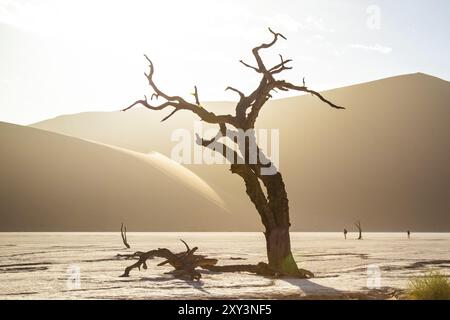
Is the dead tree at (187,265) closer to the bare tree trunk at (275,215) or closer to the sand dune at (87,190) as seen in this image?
the bare tree trunk at (275,215)

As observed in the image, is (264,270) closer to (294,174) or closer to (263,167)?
(263,167)

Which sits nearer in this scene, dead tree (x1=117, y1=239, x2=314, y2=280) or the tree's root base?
the tree's root base

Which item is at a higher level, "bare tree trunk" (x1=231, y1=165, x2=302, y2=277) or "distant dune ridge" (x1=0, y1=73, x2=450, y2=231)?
"distant dune ridge" (x1=0, y1=73, x2=450, y2=231)

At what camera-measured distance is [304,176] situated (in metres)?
121

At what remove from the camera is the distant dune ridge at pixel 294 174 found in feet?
292

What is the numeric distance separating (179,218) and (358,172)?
40208 mm

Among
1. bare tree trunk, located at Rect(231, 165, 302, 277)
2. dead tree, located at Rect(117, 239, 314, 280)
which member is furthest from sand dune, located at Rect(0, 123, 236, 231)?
bare tree trunk, located at Rect(231, 165, 302, 277)

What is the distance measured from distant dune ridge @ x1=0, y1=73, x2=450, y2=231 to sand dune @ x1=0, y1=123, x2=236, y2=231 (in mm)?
167

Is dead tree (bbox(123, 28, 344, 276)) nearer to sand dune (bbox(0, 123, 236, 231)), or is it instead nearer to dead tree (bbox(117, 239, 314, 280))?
dead tree (bbox(117, 239, 314, 280))

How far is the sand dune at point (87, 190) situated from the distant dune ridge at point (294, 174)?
0.17 m

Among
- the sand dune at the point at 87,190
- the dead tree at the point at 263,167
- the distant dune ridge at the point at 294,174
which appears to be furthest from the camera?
the distant dune ridge at the point at 294,174

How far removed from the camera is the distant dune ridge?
89.1m

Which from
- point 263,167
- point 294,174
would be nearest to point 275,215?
point 263,167

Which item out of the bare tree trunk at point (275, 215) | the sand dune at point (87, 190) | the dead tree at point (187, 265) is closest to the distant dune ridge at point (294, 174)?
the sand dune at point (87, 190)
